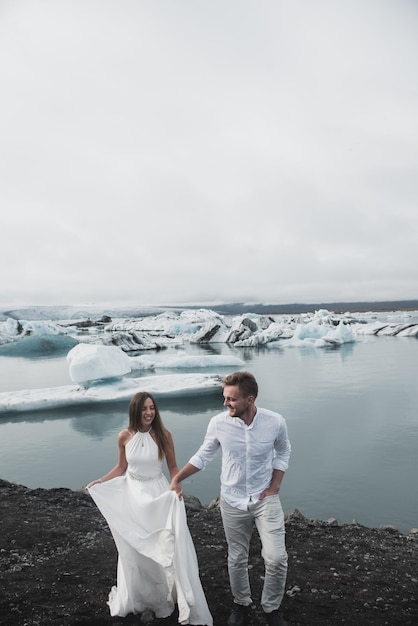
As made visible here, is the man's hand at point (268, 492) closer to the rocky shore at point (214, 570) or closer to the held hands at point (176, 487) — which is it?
the held hands at point (176, 487)

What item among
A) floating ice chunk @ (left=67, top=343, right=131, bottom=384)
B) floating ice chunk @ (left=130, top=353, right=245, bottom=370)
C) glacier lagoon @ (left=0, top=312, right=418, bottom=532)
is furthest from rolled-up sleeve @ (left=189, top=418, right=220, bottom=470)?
floating ice chunk @ (left=130, top=353, right=245, bottom=370)

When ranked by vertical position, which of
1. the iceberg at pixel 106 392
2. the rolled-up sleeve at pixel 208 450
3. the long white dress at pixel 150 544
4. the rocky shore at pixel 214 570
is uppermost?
the rolled-up sleeve at pixel 208 450

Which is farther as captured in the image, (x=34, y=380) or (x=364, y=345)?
(x=364, y=345)

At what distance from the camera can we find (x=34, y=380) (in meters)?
20.8

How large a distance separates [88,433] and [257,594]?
8.88 m

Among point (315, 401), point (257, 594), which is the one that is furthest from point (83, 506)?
point (315, 401)

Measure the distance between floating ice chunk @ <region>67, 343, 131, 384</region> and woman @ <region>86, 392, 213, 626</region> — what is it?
1172cm

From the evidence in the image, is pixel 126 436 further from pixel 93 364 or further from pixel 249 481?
pixel 93 364

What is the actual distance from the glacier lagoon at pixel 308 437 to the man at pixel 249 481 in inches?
144

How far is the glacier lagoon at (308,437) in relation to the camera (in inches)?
271

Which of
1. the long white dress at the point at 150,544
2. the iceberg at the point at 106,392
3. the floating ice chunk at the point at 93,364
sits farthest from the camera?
the floating ice chunk at the point at 93,364

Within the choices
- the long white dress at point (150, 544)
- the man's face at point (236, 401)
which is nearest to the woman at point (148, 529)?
the long white dress at point (150, 544)

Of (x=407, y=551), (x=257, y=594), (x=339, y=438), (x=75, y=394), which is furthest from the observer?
(x=75, y=394)

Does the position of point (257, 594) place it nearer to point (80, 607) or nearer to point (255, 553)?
point (255, 553)
